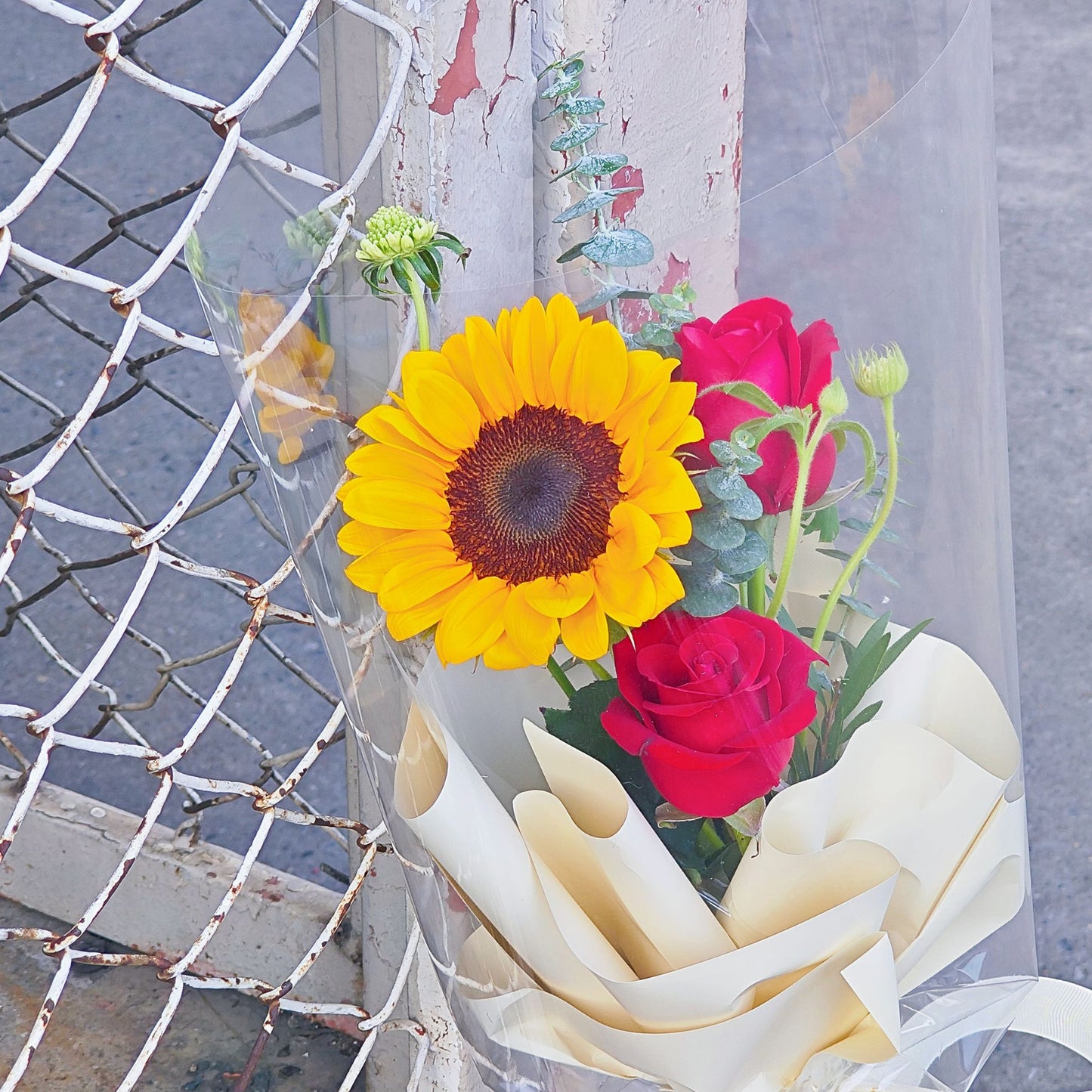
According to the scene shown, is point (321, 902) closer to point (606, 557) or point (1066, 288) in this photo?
point (606, 557)

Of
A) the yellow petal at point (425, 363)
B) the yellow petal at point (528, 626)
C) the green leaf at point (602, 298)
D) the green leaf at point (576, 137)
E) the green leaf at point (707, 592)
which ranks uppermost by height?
the green leaf at point (576, 137)

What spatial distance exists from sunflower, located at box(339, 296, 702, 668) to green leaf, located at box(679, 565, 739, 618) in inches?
0.8

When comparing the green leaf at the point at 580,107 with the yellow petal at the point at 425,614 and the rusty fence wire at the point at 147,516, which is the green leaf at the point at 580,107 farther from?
the yellow petal at the point at 425,614

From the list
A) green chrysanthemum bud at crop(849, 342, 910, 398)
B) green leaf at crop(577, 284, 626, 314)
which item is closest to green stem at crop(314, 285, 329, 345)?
green leaf at crop(577, 284, 626, 314)

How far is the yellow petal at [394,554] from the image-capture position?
43 centimetres

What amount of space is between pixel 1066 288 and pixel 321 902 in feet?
7.43

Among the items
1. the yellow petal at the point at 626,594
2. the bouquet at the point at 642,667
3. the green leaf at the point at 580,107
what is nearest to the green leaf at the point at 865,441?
the bouquet at the point at 642,667

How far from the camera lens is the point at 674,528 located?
1.35ft

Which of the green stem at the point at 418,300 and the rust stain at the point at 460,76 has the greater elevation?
the rust stain at the point at 460,76

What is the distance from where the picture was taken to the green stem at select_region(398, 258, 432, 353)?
0.46 m

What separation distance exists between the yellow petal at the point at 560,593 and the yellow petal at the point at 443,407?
6cm

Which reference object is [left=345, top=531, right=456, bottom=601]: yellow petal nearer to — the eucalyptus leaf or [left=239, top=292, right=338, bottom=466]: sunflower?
[left=239, top=292, right=338, bottom=466]: sunflower

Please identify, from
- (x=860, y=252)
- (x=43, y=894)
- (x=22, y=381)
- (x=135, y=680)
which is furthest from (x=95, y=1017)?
(x=22, y=381)

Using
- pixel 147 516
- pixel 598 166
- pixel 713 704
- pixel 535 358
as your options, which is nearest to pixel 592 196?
pixel 598 166
